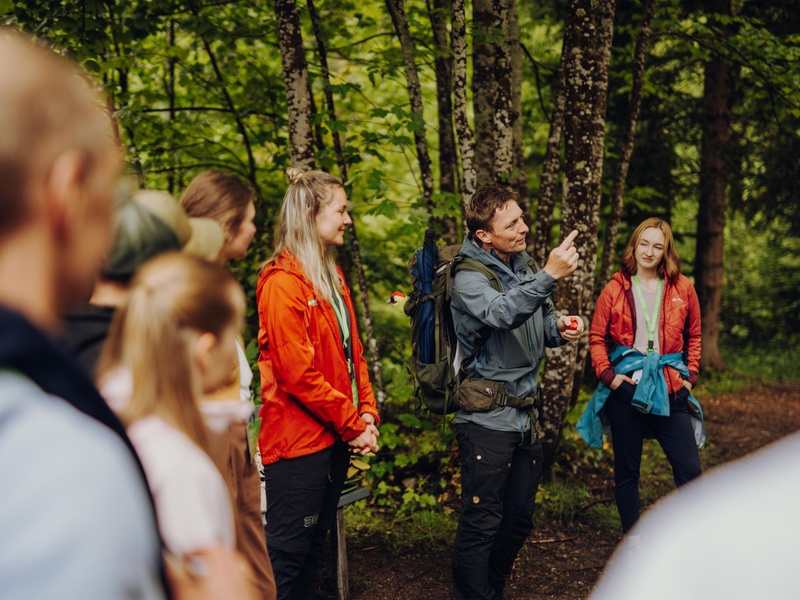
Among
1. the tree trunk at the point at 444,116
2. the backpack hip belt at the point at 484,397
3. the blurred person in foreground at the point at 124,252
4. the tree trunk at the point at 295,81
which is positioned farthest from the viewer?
the tree trunk at the point at 444,116

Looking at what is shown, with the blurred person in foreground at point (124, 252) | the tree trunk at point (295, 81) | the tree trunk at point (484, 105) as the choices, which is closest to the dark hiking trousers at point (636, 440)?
the tree trunk at point (484, 105)

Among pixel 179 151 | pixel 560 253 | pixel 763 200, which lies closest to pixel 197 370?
pixel 560 253

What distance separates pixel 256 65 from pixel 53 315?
708 cm

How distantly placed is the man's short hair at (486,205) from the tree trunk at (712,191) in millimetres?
8641

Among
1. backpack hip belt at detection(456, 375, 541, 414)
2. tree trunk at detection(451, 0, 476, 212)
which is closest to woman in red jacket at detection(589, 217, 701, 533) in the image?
backpack hip belt at detection(456, 375, 541, 414)

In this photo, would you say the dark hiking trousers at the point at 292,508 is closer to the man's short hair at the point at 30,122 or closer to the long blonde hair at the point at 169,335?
the long blonde hair at the point at 169,335

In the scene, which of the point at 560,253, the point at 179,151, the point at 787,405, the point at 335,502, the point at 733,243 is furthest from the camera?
the point at 733,243

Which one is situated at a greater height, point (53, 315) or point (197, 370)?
point (53, 315)

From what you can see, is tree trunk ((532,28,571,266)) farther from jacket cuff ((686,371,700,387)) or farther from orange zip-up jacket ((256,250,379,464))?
orange zip-up jacket ((256,250,379,464))

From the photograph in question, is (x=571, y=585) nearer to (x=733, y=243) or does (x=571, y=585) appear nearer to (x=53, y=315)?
(x=53, y=315)

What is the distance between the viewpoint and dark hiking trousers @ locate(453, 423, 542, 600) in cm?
349

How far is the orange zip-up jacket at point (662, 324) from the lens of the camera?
438cm

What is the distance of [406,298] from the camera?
3.82 meters

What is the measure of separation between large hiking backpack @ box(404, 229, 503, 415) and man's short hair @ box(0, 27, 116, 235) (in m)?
2.83
